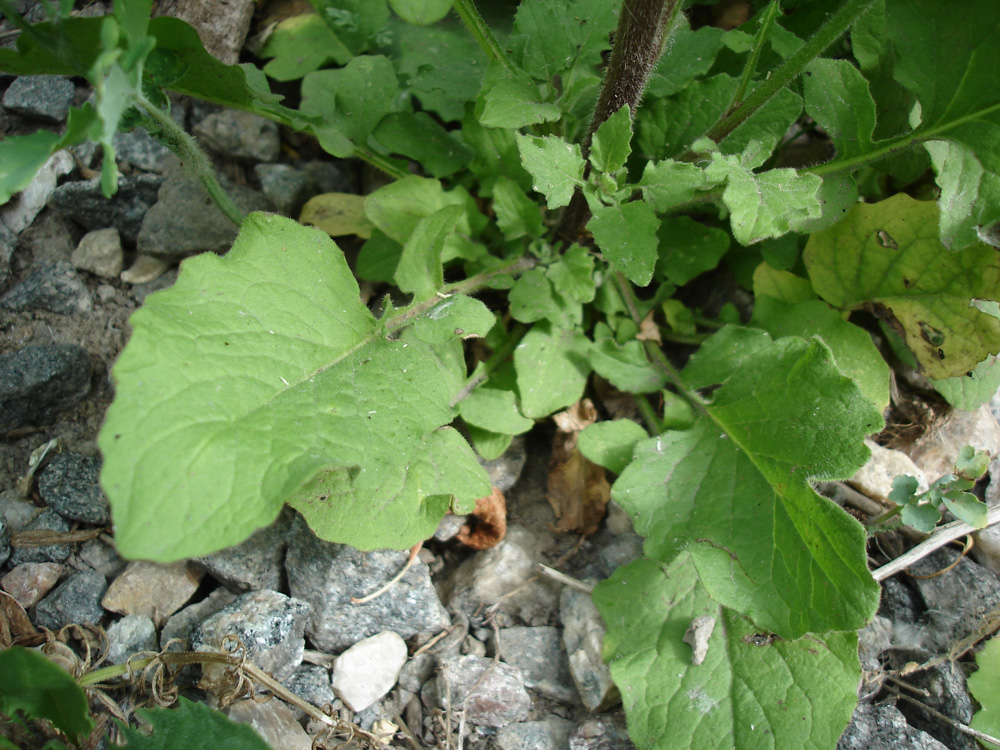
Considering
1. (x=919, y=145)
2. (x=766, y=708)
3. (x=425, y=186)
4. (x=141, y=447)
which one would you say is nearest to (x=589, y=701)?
(x=766, y=708)

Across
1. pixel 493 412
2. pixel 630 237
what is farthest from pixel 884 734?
pixel 630 237

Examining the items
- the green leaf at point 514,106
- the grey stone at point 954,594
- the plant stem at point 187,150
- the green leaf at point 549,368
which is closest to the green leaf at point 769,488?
the green leaf at point 549,368

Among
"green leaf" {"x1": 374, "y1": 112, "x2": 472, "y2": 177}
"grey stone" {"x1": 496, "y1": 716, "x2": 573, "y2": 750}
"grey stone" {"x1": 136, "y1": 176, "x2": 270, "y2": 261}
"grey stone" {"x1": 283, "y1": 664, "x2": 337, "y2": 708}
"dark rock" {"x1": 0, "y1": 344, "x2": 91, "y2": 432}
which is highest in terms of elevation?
"green leaf" {"x1": 374, "y1": 112, "x2": 472, "y2": 177}

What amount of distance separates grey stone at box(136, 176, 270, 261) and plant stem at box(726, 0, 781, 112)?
6.15 ft

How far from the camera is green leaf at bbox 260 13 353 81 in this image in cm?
272

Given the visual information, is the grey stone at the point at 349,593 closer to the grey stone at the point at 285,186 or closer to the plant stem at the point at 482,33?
the grey stone at the point at 285,186

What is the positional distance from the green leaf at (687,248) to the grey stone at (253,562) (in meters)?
1.67

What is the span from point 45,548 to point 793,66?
2728 millimetres

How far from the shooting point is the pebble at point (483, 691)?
2.08 meters

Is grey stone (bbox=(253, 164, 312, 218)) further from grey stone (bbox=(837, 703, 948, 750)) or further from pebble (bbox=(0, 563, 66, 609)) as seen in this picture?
grey stone (bbox=(837, 703, 948, 750))

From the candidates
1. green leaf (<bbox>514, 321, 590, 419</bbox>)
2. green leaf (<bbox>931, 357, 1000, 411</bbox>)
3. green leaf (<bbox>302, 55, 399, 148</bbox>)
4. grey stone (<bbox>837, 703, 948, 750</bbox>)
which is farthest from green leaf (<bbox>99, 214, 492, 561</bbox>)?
green leaf (<bbox>931, 357, 1000, 411</bbox>)

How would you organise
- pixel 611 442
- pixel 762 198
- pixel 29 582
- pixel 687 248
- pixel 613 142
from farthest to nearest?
pixel 687 248 < pixel 611 442 < pixel 29 582 < pixel 613 142 < pixel 762 198

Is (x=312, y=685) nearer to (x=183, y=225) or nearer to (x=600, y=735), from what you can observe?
(x=600, y=735)

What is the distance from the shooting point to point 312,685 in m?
2.07
